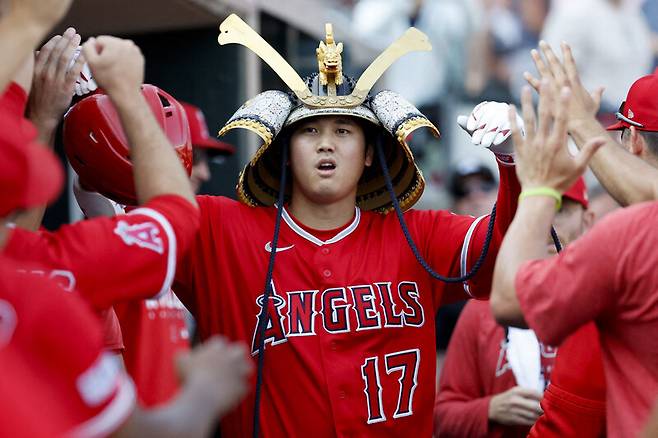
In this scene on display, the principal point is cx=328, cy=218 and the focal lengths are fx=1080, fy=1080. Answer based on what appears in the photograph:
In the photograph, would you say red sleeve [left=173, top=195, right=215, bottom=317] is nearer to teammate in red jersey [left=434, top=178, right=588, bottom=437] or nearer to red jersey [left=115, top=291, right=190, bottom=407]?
red jersey [left=115, top=291, right=190, bottom=407]

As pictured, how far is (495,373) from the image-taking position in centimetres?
459

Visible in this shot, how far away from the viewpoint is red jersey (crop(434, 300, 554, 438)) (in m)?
4.46

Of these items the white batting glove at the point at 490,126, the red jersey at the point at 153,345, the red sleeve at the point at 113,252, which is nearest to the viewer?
the red sleeve at the point at 113,252

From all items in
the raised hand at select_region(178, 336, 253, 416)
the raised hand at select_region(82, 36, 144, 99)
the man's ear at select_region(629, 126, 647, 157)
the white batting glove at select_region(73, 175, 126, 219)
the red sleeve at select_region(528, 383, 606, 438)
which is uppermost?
the raised hand at select_region(82, 36, 144, 99)

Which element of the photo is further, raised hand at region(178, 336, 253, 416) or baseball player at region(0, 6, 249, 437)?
raised hand at region(178, 336, 253, 416)

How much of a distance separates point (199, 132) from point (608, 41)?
5.48m

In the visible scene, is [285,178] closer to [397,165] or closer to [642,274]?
[397,165]

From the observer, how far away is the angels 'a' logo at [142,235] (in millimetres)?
2438

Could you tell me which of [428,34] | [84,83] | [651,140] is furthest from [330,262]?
[428,34]

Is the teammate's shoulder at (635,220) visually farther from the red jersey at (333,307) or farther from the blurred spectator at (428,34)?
the blurred spectator at (428,34)

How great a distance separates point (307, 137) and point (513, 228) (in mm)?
1316

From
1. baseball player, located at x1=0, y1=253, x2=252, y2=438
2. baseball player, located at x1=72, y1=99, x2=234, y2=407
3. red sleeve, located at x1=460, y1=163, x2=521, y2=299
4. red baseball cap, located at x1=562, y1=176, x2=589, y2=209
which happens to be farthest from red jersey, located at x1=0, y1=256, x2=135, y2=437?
red baseball cap, located at x1=562, y1=176, x2=589, y2=209

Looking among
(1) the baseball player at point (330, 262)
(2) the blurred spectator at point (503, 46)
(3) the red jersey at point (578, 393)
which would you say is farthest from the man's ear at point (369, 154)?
(2) the blurred spectator at point (503, 46)

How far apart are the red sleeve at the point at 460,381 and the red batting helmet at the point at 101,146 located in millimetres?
1843
